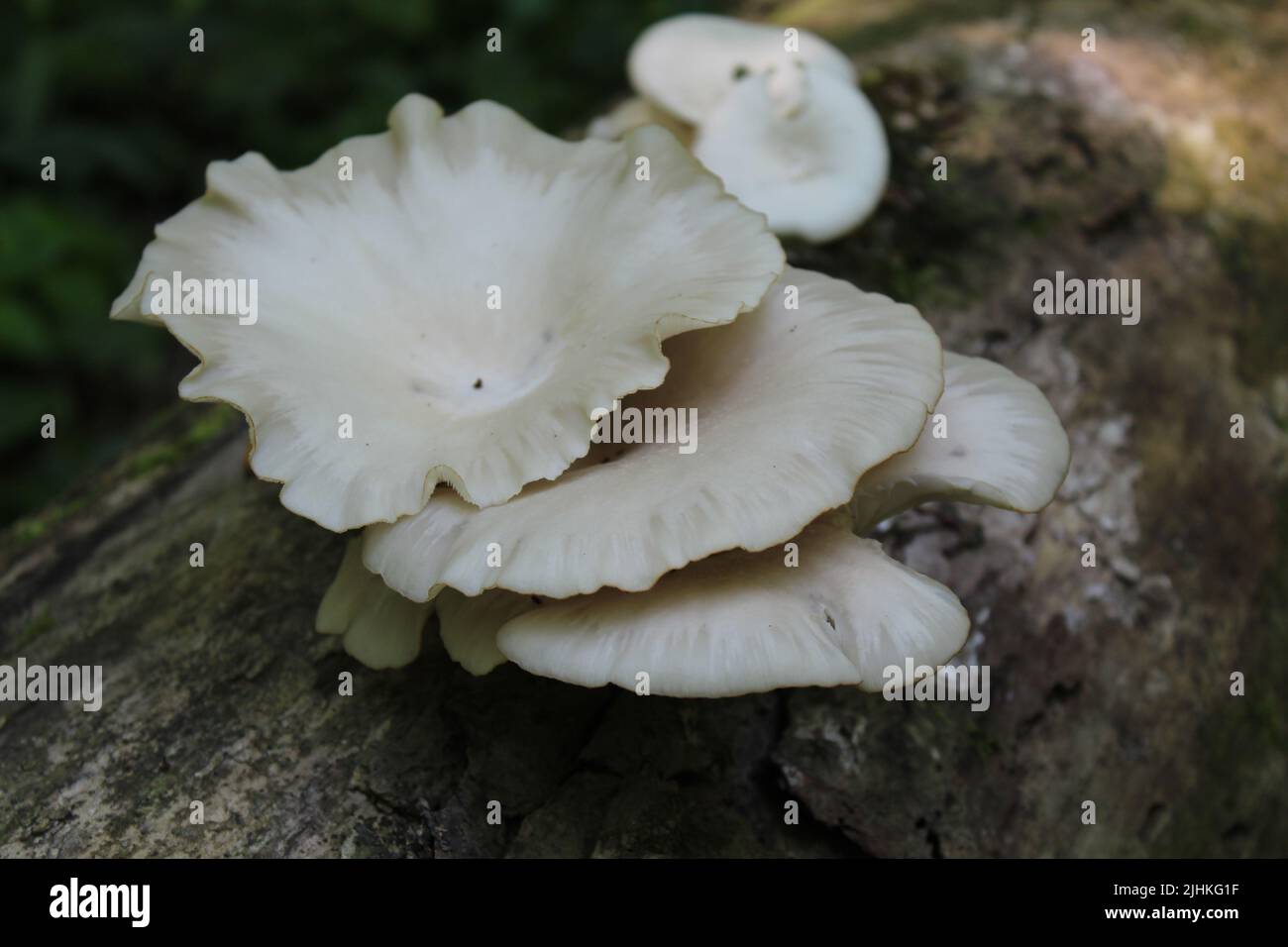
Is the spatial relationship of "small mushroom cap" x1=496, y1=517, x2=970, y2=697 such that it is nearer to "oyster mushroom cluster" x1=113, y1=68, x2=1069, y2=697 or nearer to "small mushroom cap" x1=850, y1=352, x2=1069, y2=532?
"oyster mushroom cluster" x1=113, y1=68, x2=1069, y2=697

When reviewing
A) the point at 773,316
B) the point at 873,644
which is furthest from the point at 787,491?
the point at 773,316

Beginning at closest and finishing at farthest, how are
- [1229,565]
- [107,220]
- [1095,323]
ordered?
[1229,565], [1095,323], [107,220]

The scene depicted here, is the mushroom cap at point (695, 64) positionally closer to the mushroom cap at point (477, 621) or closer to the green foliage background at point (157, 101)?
the green foliage background at point (157, 101)

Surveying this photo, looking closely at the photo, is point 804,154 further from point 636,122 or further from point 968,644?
point 968,644

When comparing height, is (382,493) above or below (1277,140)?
below

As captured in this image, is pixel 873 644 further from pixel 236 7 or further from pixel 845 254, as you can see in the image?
pixel 236 7

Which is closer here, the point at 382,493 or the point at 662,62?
the point at 382,493

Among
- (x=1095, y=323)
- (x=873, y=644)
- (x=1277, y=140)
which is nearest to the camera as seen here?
(x=873, y=644)
